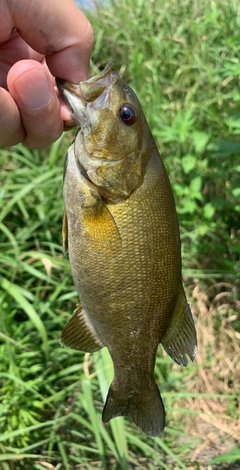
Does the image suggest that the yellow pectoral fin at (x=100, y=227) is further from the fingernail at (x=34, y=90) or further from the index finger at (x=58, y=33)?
the index finger at (x=58, y=33)

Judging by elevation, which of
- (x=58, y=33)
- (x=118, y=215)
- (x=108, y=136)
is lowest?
(x=118, y=215)

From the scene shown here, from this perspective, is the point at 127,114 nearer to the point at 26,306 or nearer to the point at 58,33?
the point at 58,33

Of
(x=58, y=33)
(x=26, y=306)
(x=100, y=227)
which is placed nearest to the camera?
(x=100, y=227)

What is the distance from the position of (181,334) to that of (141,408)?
313 millimetres

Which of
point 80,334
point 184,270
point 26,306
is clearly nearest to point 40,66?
point 80,334

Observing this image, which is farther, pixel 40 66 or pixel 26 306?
pixel 26 306

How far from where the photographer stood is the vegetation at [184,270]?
7.83 ft

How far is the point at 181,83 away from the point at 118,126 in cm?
251

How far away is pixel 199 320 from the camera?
3074mm

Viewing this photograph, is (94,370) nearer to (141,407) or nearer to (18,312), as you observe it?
(18,312)

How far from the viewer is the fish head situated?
1362 mm

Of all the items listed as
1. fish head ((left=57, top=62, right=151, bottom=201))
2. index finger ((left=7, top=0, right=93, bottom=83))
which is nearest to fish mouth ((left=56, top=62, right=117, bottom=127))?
fish head ((left=57, top=62, right=151, bottom=201))

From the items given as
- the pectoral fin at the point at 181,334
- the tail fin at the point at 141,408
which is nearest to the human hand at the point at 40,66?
the pectoral fin at the point at 181,334

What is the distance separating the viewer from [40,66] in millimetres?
1414
